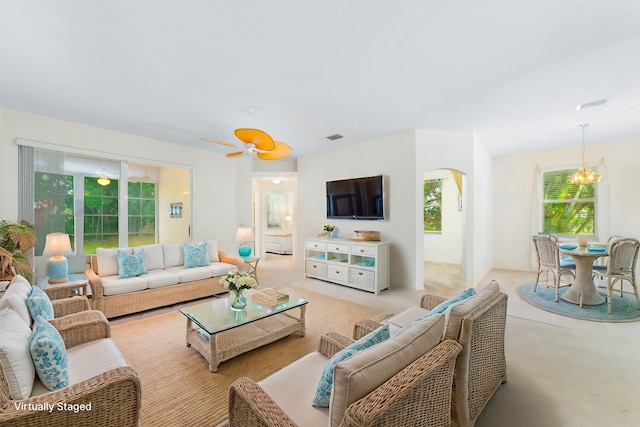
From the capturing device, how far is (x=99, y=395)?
4.10 ft

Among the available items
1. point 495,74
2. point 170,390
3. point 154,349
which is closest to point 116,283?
point 154,349

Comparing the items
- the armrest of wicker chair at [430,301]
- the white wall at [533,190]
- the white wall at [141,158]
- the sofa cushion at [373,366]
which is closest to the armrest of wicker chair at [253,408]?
the sofa cushion at [373,366]

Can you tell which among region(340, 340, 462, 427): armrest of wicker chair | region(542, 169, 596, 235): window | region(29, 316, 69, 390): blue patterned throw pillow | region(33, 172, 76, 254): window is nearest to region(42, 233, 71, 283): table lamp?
region(33, 172, 76, 254): window

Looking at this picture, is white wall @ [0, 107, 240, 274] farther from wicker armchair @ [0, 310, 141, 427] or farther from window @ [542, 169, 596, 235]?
window @ [542, 169, 596, 235]

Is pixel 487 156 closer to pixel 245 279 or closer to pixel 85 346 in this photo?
pixel 245 279

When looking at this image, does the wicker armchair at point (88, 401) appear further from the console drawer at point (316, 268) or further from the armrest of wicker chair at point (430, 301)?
the console drawer at point (316, 268)

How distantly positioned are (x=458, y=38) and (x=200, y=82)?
250 centimetres

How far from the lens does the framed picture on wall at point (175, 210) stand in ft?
17.8

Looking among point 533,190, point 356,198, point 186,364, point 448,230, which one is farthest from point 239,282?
point 533,190

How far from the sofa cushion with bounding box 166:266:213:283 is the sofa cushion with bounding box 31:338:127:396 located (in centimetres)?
190

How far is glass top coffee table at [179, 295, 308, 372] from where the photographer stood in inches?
90.9

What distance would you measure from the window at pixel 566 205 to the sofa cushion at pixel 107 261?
8019 millimetres

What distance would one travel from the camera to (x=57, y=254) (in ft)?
11.1

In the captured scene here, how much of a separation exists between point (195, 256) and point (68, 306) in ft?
6.06
